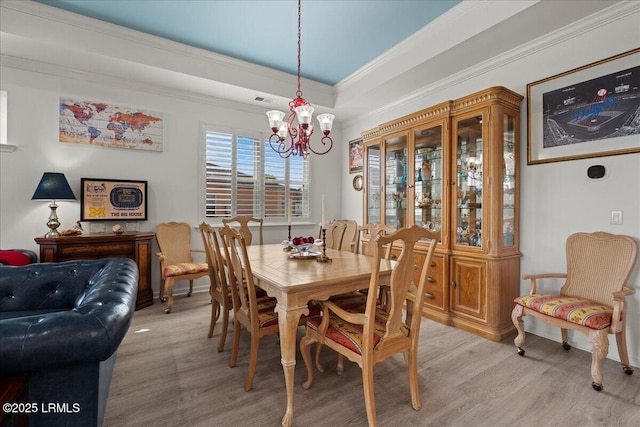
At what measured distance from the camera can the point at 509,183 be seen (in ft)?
9.79

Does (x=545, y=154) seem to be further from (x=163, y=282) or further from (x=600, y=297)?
(x=163, y=282)

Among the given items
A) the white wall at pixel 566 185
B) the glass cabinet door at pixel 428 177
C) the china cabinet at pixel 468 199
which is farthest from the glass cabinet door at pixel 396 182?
the white wall at pixel 566 185

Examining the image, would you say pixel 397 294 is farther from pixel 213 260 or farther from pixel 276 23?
pixel 276 23

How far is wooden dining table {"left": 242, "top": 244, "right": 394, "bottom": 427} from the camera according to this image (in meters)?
1.70

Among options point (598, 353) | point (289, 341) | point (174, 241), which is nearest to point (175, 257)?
point (174, 241)

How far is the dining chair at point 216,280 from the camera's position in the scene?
242 centimetres

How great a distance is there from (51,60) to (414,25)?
3.97 metres

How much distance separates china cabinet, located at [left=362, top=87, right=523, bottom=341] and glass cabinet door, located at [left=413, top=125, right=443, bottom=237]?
1 centimetres

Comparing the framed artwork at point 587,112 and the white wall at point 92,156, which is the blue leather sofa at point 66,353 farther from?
the framed artwork at point 587,112

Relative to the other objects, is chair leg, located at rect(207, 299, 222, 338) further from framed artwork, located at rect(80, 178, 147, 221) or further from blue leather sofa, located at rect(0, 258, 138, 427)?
framed artwork, located at rect(80, 178, 147, 221)

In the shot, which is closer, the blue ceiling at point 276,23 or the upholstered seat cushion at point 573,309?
the upholstered seat cushion at point 573,309

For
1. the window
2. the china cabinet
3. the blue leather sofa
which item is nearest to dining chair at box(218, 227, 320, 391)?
the blue leather sofa

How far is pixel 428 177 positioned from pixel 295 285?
2465 mm

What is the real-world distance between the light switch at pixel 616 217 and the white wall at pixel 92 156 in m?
3.92
